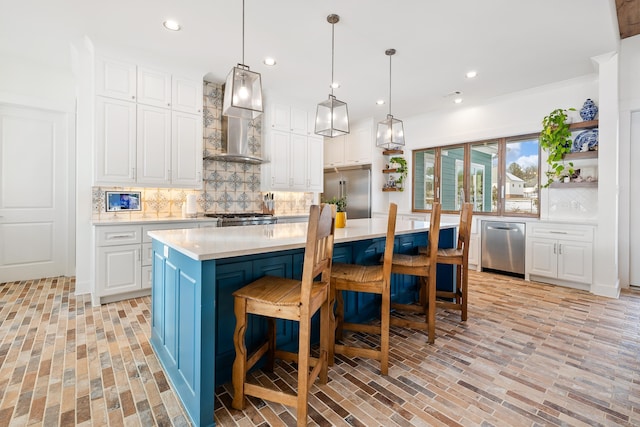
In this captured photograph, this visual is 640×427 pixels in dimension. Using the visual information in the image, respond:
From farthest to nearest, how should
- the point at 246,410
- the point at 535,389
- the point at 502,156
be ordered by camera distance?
the point at 502,156 → the point at 535,389 → the point at 246,410

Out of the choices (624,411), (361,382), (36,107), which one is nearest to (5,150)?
(36,107)

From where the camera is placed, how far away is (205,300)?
4.64ft

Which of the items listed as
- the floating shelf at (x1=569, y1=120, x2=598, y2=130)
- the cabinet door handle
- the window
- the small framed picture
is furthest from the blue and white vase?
the small framed picture

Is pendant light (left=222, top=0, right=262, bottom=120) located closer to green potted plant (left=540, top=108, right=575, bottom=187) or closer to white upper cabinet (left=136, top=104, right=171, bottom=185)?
white upper cabinet (left=136, top=104, right=171, bottom=185)

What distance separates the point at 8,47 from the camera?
344cm

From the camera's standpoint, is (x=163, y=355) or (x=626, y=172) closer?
(x=163, y=355)

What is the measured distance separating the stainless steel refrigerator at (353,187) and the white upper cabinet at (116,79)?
13.4 feet

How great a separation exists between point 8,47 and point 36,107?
2.40 feet

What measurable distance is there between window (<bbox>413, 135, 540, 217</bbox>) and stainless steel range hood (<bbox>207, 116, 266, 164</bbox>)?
10.7ft

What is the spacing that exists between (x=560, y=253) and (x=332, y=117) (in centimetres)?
356

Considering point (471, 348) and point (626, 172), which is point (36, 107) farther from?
point (626, 172)

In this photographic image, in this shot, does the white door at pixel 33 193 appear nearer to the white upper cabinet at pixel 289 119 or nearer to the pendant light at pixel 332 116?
the white upper cabinet at pixel 289 119

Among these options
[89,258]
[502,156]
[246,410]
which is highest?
[502,156]

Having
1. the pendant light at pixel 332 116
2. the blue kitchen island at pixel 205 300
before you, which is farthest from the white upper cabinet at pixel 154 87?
the blue kitchen island at pixel 205 300
